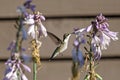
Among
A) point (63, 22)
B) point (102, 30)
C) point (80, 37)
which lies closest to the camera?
point (80, 37)

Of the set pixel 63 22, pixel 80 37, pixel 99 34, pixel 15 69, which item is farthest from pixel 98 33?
pixel 63 22

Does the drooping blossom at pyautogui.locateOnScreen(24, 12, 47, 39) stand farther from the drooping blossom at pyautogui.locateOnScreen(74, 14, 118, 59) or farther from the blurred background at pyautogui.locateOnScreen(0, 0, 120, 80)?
the blurred background at pyautogui.locateOnScreen(0, 0, 120, 80)

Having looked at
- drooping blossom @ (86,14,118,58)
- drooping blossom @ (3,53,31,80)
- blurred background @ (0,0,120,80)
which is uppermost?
drooping blossom @ (86,14,118,58)

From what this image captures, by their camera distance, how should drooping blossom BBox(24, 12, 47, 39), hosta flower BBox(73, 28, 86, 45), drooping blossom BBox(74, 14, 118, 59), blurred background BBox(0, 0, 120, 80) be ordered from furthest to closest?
blurred background BBox(0, 0, 120, 80)
drooping blossom BBox(24, 12, 47, 39)
drooping blossom BBox(74, 14, 118, 59)
hosta flower BBox(73, 28, 86, 45)

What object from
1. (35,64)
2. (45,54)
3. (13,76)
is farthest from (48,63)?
(13,76)

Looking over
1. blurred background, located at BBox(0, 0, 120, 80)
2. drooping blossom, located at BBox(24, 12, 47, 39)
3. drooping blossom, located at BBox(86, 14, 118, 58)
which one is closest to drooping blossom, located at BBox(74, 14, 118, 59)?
drooping blossom, located at BBox(86, 14, 118, 58)

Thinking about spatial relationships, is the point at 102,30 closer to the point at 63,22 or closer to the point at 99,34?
the point at 99,34

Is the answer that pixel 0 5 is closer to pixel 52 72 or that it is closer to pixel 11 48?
→ pixel 52 72

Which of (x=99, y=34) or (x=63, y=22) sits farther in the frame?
(x=63, y=22)
